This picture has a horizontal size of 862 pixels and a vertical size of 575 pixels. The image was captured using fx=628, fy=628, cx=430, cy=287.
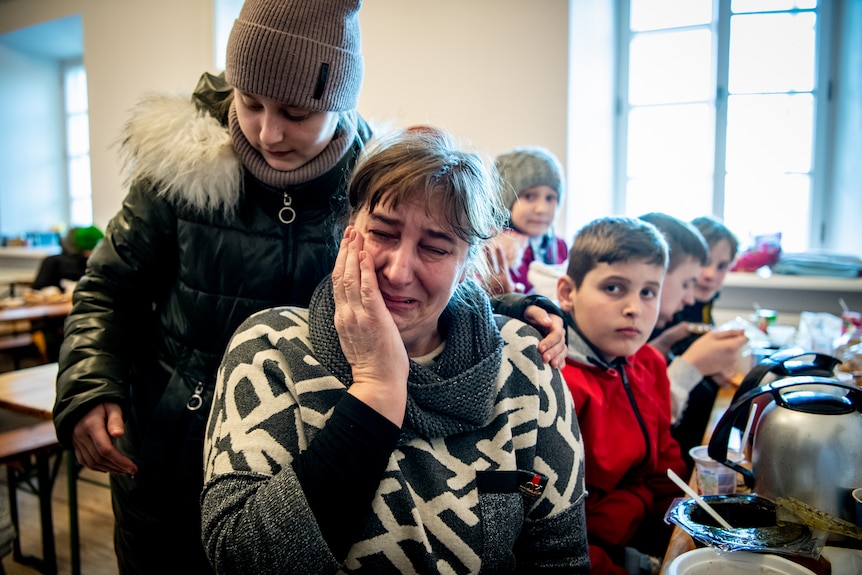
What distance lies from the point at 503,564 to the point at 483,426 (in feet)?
0.70

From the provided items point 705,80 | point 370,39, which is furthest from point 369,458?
point 705,80

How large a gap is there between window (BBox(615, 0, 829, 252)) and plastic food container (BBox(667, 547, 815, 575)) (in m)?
3.55

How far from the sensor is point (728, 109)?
13.0ft

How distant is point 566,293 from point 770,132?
3101mm

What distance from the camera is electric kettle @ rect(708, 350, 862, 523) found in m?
1.01

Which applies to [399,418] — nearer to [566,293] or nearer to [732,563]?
[732,563]

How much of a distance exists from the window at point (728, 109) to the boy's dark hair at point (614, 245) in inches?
112

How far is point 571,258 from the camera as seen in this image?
5.22 feet

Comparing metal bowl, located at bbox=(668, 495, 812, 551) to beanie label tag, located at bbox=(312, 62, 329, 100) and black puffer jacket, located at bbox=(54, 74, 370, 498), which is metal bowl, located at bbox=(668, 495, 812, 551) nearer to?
black puffer jacket, located at bbox=(54, 74, 370, 498)

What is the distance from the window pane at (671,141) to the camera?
402cm

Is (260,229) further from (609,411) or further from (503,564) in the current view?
(609,411)

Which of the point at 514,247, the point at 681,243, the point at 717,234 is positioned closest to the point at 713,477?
the point at 681,243

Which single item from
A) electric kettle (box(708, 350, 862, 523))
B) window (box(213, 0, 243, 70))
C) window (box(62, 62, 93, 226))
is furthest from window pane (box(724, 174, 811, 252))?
window (box(62, 62, 93, 226))

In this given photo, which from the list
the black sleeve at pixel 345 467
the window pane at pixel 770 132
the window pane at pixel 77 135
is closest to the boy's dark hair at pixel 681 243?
the black sleeve at pixel 345 467
